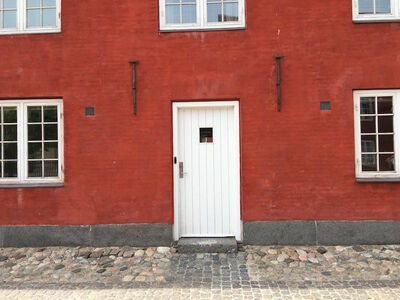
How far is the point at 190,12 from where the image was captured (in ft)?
20.4

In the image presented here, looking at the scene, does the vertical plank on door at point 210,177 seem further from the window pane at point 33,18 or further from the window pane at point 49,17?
the window pane at point 33,18

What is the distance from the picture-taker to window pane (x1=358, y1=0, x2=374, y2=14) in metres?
6.09

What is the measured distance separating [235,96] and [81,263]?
143 inches

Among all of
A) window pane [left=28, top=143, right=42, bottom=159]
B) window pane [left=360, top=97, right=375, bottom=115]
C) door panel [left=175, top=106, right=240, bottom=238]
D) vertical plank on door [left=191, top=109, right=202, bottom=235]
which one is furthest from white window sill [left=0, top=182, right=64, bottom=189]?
window pane [left=360, top=97, right=375, bottom=115]

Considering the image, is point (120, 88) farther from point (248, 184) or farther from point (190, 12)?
point (248, 184)

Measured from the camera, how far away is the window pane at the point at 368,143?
606 centimetres

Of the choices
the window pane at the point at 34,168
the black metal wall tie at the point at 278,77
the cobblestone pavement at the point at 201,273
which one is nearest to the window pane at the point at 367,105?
the black metal wall tie at the point at 278,77

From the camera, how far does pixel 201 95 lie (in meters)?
6.04

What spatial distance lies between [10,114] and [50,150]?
3.12ft

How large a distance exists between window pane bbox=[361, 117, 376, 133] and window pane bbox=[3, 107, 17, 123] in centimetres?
601

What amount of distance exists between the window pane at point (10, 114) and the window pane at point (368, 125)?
601 cm

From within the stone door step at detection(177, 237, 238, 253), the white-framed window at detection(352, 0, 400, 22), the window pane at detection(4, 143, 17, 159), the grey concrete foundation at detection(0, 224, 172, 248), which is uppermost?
the white-framed window at detection(352, 0, 400, 22)

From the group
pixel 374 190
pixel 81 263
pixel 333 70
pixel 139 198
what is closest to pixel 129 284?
pixel 81 263

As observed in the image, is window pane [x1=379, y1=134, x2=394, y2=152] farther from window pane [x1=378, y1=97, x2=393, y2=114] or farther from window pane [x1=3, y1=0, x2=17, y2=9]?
window pane [x1=3, y1=0, x2=17, y2=9]
